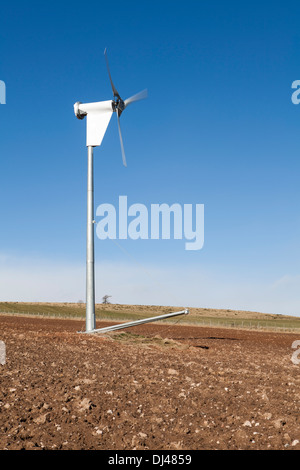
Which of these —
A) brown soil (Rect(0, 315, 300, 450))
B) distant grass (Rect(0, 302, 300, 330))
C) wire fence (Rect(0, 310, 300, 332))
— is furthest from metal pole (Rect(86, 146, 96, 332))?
distant grass (Rect(0, 302, 300, 330))

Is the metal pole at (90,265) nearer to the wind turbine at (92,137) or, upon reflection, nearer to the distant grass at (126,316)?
the wind turbine at (92,137)

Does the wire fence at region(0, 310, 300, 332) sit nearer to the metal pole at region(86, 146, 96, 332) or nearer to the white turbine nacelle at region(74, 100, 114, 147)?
the metal pole at region(86, 146, 96, 332)

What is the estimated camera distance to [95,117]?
94.2ft

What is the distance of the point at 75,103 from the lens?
95.8ft

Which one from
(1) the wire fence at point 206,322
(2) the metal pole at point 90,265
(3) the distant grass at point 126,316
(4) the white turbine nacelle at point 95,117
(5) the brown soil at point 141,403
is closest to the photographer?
(5) the brown soil at point 141,403

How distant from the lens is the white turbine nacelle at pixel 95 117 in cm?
A: 2811

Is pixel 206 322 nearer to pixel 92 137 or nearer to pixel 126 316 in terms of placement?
pixel 126 316

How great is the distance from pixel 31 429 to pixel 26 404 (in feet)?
4.55

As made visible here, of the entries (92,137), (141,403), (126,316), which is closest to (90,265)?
(92,137)

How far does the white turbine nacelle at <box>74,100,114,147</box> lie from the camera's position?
2811cm

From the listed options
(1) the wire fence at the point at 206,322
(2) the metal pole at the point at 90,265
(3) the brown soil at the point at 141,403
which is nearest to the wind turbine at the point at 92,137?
(2) the metal pole at the point at 90,265

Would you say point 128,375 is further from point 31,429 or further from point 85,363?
point 31,429

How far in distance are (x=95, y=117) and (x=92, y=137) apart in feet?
5.23
